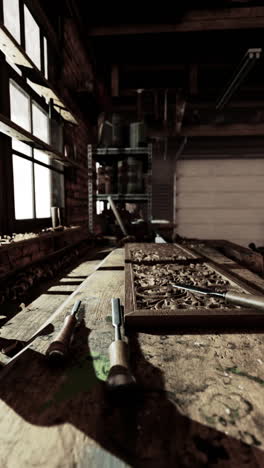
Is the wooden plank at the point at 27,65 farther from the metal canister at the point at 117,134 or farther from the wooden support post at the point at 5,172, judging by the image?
the metal canister at the point at 117,134

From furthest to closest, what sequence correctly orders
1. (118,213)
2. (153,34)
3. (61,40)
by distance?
(153,34), (118,213), (61,40)

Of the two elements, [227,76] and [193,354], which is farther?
[227,76]

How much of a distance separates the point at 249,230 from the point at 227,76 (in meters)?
4.29

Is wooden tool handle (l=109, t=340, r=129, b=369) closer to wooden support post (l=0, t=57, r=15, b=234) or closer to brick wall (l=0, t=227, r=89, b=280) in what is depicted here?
brick wall (l=0, t=227, r=89, b=280)

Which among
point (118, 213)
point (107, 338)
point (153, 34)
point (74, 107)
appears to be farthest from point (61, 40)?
point (107, 338)

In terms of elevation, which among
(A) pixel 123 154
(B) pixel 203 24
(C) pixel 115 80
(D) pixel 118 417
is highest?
(B) pixel 203 24

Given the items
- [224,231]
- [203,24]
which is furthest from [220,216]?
[203,24]

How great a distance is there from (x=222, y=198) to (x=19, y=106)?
6.54 meters

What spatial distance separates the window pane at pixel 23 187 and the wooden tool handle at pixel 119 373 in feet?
6.24

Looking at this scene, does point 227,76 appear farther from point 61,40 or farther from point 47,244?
point 47,244

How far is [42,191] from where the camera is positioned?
2738mm

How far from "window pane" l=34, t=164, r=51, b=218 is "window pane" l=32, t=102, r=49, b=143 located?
344 millimetres

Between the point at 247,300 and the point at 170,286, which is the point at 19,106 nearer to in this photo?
the point at 170,286

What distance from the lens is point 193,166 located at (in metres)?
7.41
